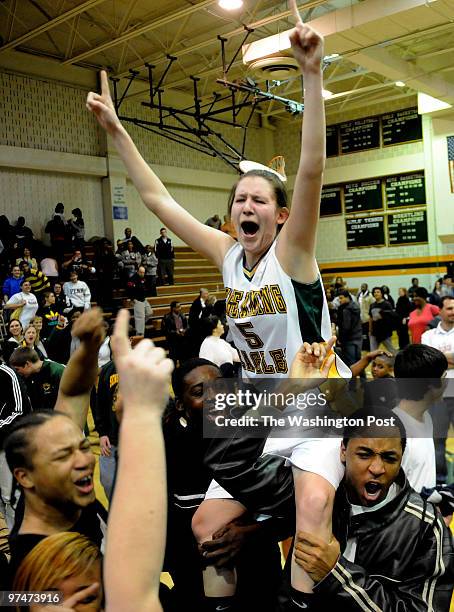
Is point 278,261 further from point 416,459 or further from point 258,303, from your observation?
point 416,459

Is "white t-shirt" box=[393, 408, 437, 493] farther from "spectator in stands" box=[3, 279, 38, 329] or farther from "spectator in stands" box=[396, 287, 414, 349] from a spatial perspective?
"spectator in stands" box=[396, 287, 414, 349]

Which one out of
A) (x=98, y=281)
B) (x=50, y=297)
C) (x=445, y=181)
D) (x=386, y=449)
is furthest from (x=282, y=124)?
(x=386, y=449)

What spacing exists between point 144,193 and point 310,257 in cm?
76

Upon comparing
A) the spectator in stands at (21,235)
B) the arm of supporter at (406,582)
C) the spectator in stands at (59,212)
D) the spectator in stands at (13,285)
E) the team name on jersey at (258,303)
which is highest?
the spectator in stands at (59,212)

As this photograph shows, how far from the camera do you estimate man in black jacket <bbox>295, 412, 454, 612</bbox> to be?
1.62 meters

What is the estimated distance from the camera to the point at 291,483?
1831 millimetres

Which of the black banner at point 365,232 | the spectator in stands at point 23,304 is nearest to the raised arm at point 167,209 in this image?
the spectator in stands at point 23,304

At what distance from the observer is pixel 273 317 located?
6.57ft

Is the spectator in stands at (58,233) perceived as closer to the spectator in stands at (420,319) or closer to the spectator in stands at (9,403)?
the spectator in stands at (420,319)

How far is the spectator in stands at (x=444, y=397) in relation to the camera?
2973 mm

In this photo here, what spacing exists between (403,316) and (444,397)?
10.3 m

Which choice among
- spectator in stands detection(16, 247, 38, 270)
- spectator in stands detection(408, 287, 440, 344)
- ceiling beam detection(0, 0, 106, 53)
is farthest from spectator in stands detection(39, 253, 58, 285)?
spectator in stands detection(408, 287, 440, 344)

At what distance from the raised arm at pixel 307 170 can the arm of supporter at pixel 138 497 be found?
3.17 feet

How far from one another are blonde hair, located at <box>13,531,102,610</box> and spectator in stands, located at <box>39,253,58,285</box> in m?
12.7
